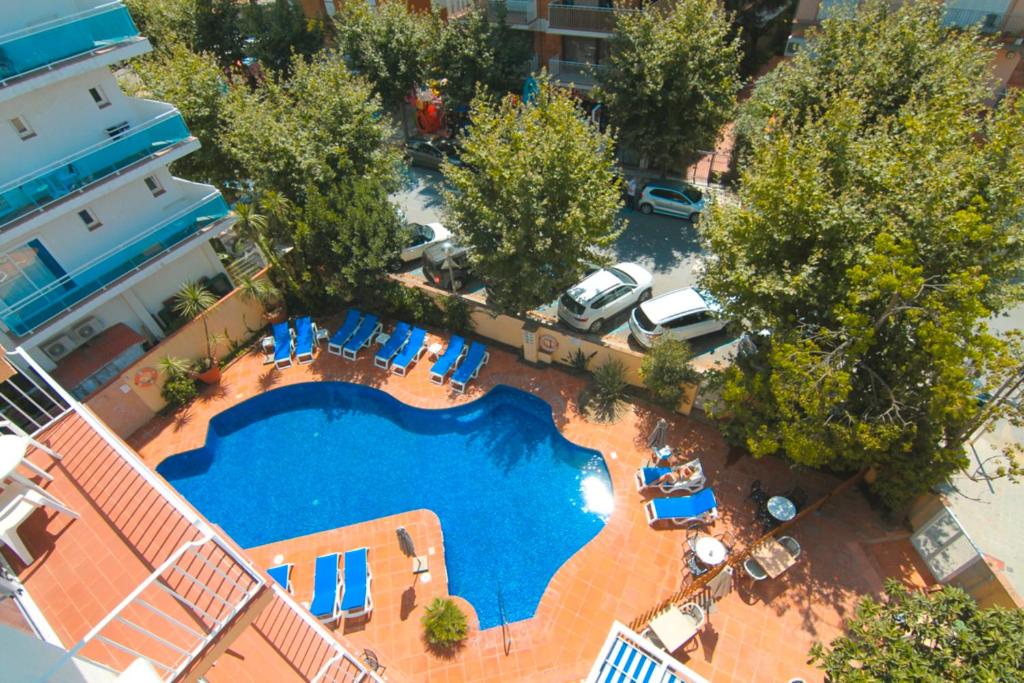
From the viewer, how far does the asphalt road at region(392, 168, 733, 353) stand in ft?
60.7

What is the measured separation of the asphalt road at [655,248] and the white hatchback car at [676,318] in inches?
26.0

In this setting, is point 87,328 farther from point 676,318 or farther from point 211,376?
point 676,318

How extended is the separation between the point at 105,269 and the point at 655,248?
61.9 ft

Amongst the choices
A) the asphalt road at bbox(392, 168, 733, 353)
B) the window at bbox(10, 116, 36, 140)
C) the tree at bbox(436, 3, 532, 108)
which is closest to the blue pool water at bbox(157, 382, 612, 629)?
the asphalt road at bbox(392, 168, 733, 353)

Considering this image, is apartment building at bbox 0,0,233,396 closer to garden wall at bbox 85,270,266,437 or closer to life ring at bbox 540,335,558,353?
garden wall at bbox 85,270,266,437

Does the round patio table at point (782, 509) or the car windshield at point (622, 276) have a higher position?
the car windshield at point (622, 276)

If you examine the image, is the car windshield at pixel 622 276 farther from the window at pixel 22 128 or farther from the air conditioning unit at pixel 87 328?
the window at pixel 22 128

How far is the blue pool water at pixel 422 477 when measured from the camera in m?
13.2

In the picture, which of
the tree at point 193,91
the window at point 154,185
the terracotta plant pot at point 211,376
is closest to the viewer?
the window at point 154,185

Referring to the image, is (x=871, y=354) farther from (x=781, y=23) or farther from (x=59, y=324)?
(x=781, y=23)

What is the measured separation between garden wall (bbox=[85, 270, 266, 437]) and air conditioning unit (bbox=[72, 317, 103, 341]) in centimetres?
180

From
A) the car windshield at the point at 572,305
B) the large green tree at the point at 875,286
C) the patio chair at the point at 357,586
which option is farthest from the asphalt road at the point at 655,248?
the patio chair at the point at 357,586

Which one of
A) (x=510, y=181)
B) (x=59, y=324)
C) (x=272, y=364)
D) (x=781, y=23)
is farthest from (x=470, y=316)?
(x=781, y=23)

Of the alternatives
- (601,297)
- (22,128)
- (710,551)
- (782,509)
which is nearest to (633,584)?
(710,551)
